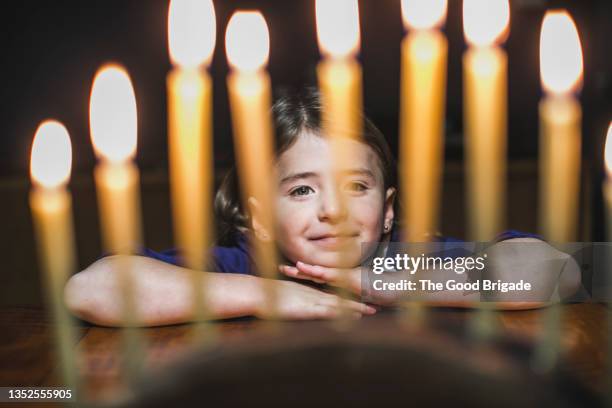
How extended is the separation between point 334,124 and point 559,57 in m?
0.19

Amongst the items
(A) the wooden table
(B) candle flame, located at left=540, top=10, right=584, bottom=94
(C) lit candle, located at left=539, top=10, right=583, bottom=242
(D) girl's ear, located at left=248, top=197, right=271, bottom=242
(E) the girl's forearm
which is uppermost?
(B) candle flame, located at left=540, top=10, right=584, bottom=94

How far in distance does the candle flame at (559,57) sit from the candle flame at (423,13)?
3.4 inches

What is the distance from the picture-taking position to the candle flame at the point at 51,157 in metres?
0.56

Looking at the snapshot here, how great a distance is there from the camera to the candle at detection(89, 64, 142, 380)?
0.49 metres

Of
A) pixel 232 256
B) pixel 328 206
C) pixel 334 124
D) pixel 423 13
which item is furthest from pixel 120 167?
pixel 232 256

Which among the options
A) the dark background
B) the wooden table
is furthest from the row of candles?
the dark background

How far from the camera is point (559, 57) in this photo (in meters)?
0.61

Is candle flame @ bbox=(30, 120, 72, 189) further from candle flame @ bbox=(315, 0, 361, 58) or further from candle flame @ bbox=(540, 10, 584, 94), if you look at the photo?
→ candle flame @ bbox=(540, 10, 584, 94)

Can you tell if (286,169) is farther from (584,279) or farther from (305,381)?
(305,381)

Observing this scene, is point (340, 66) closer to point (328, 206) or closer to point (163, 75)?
point (328, 206)

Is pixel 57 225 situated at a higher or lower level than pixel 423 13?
lower

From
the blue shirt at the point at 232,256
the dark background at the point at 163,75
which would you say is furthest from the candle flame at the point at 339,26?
the dark background at the point at 163,75

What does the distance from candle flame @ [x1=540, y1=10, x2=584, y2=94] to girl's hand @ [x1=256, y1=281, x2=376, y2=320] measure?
0.35 m

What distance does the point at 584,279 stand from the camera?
3.33 feet
